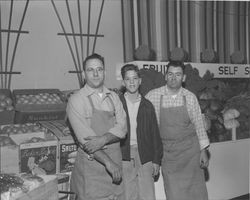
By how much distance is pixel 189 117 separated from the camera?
10.9ft

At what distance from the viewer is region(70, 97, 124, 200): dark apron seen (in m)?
2.58

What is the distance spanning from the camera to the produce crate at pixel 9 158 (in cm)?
278

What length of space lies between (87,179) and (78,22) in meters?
2.83

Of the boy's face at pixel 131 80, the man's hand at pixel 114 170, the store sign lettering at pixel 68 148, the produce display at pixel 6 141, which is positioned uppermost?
the boy's face at pixel 131 80

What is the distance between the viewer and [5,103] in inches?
141

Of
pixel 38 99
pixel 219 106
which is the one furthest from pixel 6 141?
pixel 219 106

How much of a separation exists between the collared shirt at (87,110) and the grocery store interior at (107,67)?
1.77ft

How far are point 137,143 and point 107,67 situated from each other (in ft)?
7.90

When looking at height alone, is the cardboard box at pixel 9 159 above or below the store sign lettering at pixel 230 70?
below

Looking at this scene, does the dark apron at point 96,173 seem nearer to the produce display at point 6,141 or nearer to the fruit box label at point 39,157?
the fruit box label at point 39,157

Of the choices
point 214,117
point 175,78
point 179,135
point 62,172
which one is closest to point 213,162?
point 214,117

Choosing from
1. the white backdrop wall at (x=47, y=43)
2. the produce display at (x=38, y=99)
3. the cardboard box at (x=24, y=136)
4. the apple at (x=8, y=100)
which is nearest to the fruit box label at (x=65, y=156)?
the cardboard box at (x=24, y=136)

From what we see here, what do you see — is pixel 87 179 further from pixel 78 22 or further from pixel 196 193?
pixel 78 22

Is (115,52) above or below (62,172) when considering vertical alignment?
above
